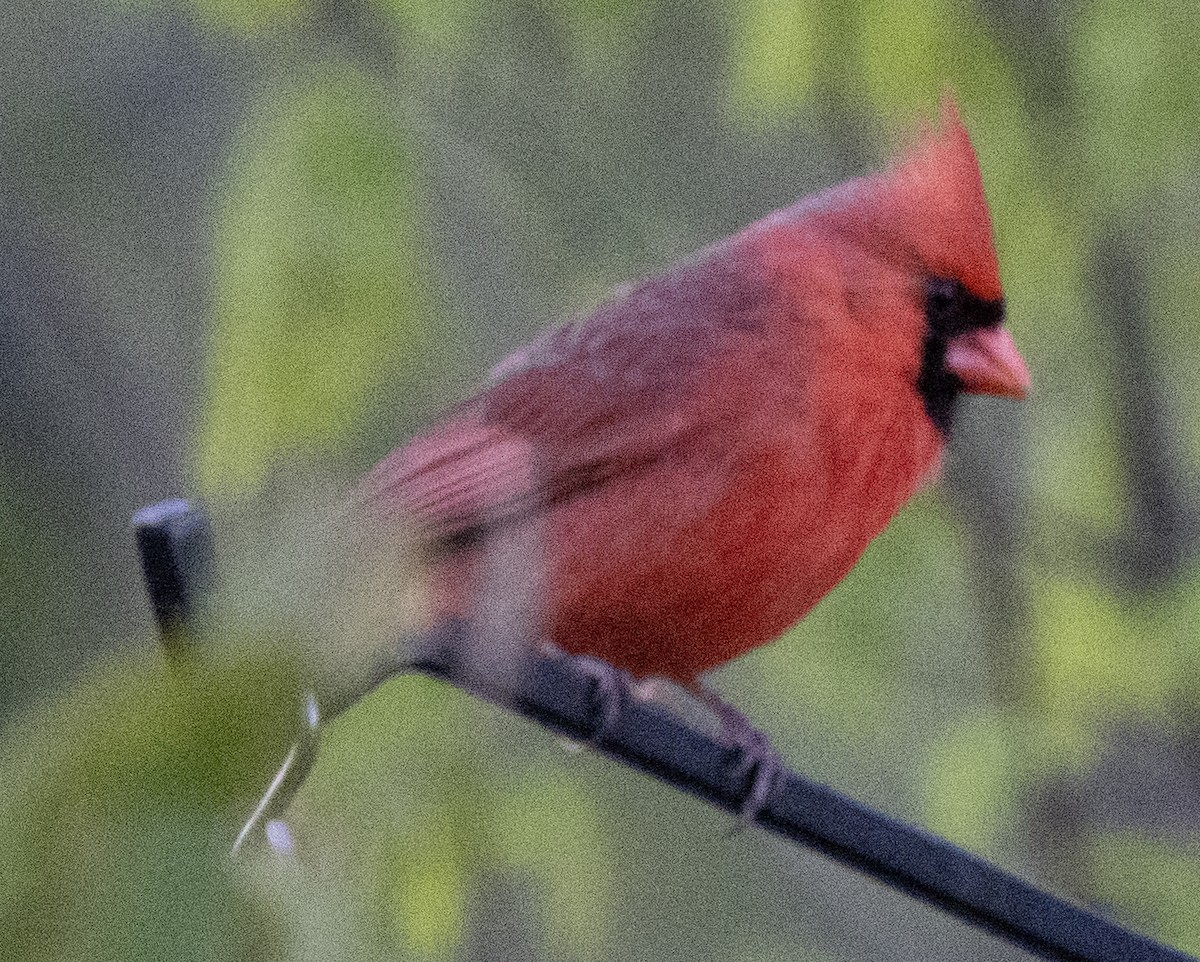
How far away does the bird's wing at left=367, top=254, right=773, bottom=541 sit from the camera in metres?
Answer: 0.68

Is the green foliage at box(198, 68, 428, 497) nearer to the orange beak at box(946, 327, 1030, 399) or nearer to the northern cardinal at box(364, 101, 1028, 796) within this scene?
the northern cardinal at box(364, 101, 1028, 796)

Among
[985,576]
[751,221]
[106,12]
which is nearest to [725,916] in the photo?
[985,576]

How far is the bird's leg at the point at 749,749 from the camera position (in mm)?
748

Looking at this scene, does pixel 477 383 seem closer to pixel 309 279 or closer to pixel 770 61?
pixel 309 279

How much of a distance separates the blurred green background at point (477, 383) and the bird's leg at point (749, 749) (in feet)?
0.14

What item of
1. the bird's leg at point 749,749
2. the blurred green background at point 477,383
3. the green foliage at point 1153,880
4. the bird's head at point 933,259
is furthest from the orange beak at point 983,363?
the green foliage at point 1153,880

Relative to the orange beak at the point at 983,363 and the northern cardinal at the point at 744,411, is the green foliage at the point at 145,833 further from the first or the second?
the orange beak at the point at 983,363

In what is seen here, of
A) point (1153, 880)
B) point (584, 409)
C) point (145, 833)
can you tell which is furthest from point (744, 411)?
point (1153, 880)

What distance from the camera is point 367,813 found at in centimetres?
74

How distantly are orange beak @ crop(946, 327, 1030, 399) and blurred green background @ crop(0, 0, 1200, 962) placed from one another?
0.37 ft

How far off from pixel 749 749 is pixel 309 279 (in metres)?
0.37

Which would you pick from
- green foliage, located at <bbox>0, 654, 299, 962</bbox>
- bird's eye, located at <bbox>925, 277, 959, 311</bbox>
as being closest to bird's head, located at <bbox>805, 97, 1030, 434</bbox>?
bird's eye, located at <bbox>925, 277, 959, 311</bbox>

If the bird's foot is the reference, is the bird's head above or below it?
above

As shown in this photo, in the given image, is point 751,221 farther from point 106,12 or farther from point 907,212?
point 106,12
